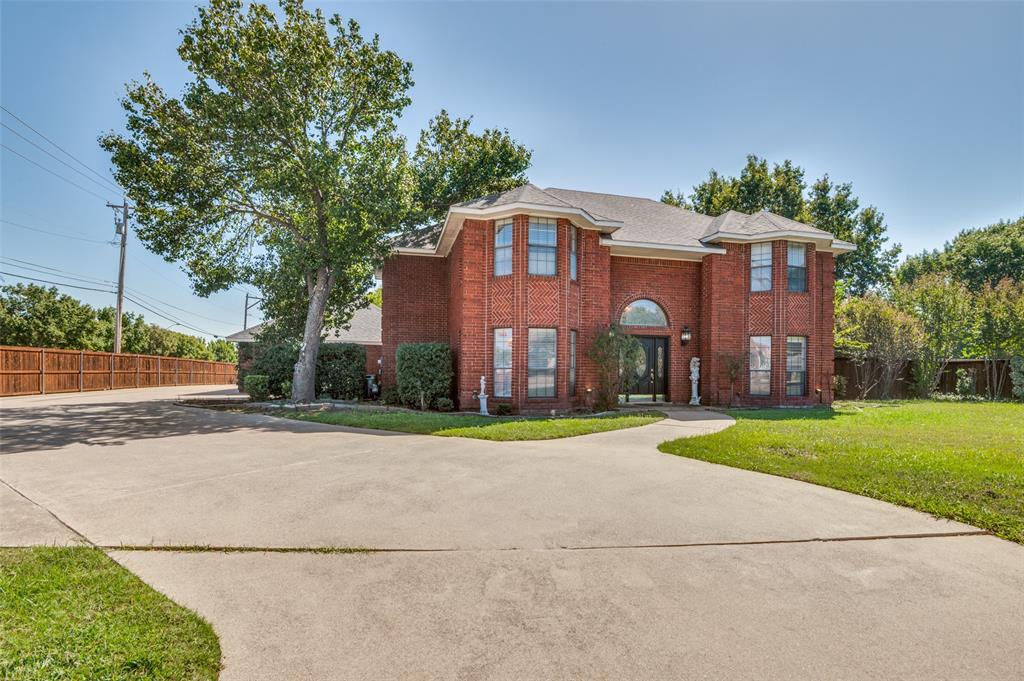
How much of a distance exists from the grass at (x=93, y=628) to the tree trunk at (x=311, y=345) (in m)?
12.7

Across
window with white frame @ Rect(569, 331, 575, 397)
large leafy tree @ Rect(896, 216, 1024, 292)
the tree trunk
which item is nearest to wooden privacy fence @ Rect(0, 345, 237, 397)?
the tree trunk

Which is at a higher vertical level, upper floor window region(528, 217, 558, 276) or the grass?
upper floor window region(528, 217, 558, 276)

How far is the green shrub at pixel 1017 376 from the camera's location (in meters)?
18.1

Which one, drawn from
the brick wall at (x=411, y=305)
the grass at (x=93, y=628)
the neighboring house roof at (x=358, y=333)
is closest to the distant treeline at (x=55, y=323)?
the neighboring house roof at (x=358, y=333)

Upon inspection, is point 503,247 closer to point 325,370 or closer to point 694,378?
point 694,378

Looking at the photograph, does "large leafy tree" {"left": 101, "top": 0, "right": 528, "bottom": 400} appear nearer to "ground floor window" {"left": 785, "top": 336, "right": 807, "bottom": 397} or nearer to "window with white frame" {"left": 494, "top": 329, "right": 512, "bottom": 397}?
"window with white frame" {"left": 494, "top": 329, "right": 512, "bottom": 397}

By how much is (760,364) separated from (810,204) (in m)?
22.8

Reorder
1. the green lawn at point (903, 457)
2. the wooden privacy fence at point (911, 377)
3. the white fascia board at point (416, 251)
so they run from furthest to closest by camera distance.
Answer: the wooden privacy fence at point (911, 377) → the white fascia board at point (416, 251) → the green lawn at point (903, 457)

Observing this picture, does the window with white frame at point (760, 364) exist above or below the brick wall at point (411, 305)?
below

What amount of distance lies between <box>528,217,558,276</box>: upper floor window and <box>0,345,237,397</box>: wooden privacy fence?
19.7 meters

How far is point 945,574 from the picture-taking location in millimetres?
3158

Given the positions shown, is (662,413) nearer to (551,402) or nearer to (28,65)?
(551,402)

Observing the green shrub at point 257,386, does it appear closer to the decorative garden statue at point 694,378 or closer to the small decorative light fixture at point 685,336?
the small decorative light fixture at point 685,336

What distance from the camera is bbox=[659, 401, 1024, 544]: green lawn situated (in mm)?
4613
